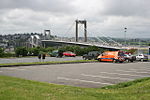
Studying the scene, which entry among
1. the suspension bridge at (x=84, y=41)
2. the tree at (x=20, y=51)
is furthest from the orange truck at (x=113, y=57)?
the suspension bridge at (x=84, y=41)

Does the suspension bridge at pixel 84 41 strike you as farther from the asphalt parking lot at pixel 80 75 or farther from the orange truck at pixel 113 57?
the asphalt parking lot at pixel 80 75

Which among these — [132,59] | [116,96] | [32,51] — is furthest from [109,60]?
[32,51]

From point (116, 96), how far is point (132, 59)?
26.9 m

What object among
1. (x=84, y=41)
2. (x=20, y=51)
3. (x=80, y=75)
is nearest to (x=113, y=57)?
(x=80, y=75)

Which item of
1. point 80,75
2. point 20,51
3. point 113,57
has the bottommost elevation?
point 80,75

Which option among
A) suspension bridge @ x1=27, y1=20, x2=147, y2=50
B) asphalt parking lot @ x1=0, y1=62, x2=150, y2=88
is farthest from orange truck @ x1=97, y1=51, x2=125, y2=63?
suspension bridge @ x1=27, y1=20, x2=147, y2=50

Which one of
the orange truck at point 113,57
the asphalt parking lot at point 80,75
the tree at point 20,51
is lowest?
the asphalt parking lot at point 80,75

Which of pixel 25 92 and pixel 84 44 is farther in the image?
pixel 84 44

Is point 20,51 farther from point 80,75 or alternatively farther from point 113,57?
point 80,75

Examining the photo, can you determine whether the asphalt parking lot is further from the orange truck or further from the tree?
the tree

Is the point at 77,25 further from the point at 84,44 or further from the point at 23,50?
the point at 23,50

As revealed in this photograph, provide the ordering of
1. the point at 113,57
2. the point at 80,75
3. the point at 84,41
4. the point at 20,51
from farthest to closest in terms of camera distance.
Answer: the point at 84,41
the point at 20,51
the point at 113,57
the point at 80,75

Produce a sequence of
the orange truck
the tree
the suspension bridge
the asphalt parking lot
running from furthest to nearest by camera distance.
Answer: the suspension bridge, the tree, the orange truck, the asphalt parking lot

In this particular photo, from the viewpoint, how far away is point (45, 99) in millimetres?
6430
